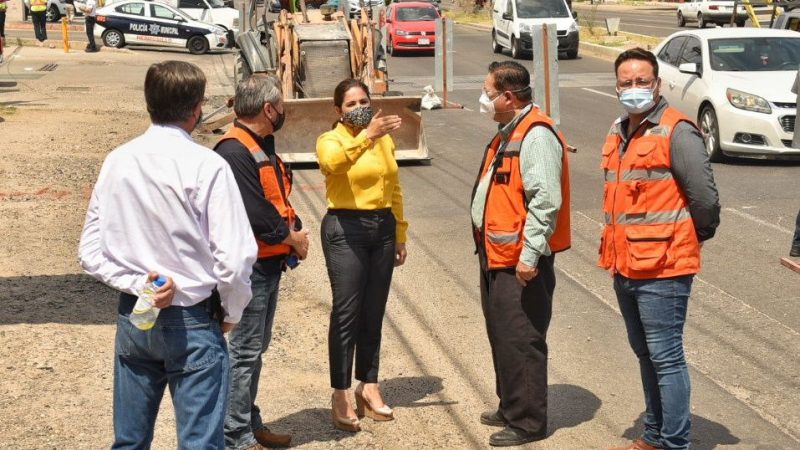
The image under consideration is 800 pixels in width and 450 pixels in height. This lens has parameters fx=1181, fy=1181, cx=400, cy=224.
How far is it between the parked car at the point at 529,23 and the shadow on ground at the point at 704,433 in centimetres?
2671

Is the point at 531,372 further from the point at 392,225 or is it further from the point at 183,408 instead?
the point at 183,408

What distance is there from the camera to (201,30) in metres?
36.8

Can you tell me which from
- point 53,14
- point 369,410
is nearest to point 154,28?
point 53,14

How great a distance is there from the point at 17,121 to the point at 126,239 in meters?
16.7

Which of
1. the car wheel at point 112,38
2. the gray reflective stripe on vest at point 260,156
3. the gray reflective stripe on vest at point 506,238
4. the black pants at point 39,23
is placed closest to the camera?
the gray reflective stripe on vest at point 260,156

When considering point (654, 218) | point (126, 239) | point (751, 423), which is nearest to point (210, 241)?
point (126, 239)

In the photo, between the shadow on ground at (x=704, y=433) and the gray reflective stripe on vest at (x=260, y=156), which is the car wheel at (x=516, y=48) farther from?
the gray reflective stripe on vest at (x=260, y=156)

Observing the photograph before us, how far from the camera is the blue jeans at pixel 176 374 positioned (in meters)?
4.10

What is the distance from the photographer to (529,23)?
108ft

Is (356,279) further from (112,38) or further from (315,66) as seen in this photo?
(112,38)

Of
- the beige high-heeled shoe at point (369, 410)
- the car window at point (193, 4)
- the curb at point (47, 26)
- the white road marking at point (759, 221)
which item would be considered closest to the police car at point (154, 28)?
the car window at point (193, 4)

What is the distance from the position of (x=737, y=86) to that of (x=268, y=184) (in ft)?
36.2

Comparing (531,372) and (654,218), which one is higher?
(654,218)

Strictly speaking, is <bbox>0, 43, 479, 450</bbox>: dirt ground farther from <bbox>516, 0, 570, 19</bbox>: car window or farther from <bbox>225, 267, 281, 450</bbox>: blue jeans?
<bbox>516, 0, 570, 19</bbox>: car window
